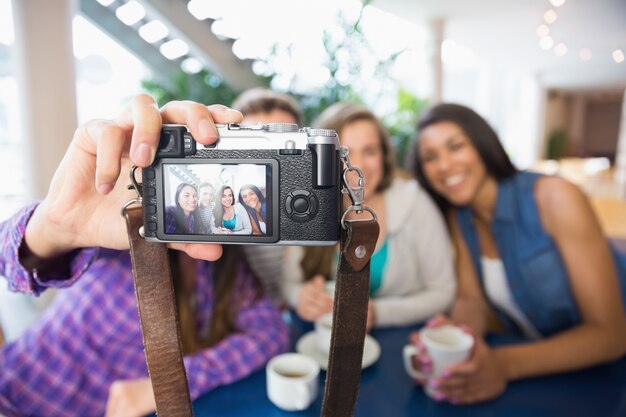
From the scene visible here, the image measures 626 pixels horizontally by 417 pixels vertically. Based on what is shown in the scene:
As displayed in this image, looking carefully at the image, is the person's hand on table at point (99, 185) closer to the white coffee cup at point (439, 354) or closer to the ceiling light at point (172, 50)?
the white coffee cup at point (439, 354)

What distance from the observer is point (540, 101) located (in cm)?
739

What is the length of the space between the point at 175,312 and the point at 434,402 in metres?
0.48

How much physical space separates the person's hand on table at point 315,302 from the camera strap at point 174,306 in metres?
0.49

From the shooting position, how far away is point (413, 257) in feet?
4.15

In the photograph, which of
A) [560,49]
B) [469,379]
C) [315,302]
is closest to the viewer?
[469,379]

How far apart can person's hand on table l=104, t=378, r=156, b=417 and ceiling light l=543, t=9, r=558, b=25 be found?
11.6ft

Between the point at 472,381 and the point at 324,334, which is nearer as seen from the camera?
the point at 472,381

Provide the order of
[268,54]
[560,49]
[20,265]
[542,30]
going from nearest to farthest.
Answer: [20,265], [268,54], [542,30], [560,49]

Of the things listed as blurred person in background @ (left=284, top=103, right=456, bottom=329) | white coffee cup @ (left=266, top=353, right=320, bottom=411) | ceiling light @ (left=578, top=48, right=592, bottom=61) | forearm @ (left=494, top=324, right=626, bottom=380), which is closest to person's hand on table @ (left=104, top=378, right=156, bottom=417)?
white coffee cup @ (left=266, top=353, right=320, bottom=411)

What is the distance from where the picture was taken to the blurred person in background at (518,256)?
2.68ft

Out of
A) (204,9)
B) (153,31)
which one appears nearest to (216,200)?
(204,9)

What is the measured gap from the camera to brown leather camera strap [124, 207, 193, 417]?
0.44 metres

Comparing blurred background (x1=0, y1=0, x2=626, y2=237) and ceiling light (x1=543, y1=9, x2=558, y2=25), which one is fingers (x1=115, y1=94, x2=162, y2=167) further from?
ceiling light (x1=543, y1=9, x2=558, y2=25)

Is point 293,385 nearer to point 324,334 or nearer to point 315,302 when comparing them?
point 324,334
